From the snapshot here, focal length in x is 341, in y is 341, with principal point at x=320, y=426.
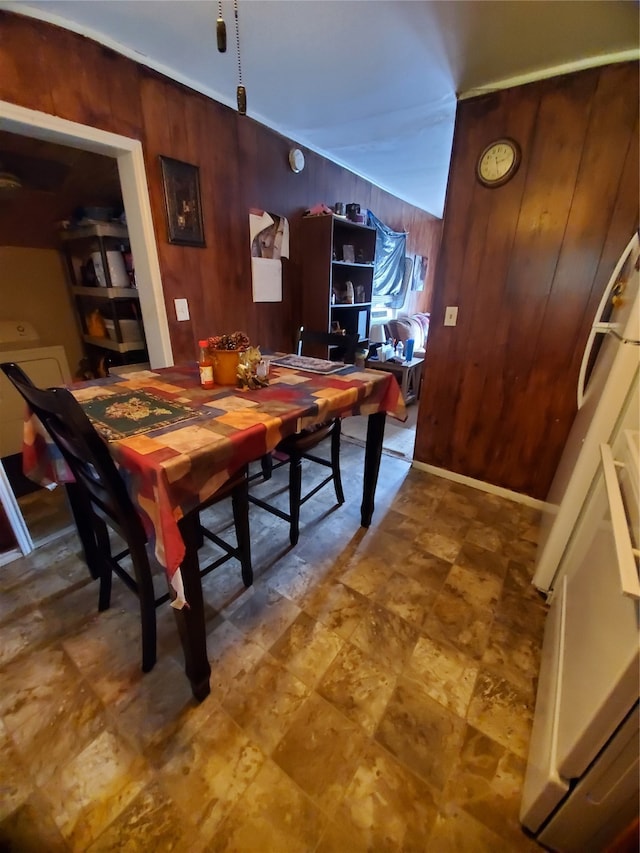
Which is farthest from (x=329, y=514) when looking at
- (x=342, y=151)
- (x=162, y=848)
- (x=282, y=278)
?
(x=342, y=151)

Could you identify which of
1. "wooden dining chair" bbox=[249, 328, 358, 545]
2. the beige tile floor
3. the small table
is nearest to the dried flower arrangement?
"wooden dining chair" bbox=[249, 328, 358, 545]

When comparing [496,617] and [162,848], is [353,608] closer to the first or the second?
[496,617]

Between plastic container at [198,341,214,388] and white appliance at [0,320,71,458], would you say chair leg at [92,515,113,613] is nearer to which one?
plastic container at [198,341,214,388]

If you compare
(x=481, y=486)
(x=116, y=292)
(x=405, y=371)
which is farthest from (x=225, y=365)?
(x=405, y=371)

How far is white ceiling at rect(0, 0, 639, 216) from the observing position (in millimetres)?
1351

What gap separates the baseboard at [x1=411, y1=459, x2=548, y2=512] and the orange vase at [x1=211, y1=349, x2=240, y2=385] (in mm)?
1717

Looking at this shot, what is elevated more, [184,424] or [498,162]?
[498,162]

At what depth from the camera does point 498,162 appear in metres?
1.88

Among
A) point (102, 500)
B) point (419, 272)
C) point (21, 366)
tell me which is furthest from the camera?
point (419, 272)

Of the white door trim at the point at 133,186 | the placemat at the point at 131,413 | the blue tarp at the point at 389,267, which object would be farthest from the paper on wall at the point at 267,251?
the placemat at the point at 131,413

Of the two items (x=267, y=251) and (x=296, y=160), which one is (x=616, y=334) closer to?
(x=267, y=251)

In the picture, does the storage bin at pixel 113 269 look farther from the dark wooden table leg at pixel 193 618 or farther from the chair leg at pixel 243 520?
the dark wooden table leg at pixel 193 618

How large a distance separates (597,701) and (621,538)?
1.08 feet

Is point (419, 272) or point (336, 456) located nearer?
point (336, 456)
